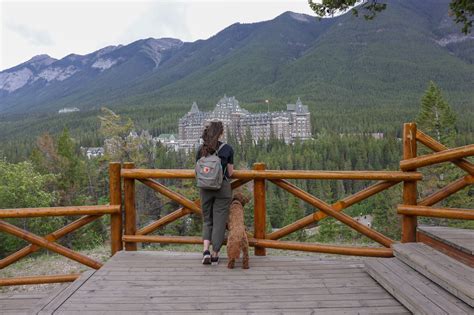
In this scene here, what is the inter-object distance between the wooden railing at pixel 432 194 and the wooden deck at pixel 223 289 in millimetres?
853

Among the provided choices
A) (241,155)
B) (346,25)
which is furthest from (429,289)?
(346,25)

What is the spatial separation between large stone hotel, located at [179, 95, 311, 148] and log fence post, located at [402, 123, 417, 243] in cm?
10185

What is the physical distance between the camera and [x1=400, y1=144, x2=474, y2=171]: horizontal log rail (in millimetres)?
4430

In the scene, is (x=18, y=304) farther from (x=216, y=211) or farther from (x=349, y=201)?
(x=349, y=201)

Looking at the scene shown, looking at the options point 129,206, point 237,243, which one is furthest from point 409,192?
point 129,206

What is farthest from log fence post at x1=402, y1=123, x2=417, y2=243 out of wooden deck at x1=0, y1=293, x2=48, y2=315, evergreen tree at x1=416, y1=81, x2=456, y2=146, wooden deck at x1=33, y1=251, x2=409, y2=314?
evergreen tree at x1=416, y1=81, x2=456, y2=146

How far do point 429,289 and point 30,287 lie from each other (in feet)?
22.6

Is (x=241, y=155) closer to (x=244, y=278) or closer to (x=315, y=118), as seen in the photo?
(x=315, y=118)

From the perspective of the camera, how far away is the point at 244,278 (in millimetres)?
4359

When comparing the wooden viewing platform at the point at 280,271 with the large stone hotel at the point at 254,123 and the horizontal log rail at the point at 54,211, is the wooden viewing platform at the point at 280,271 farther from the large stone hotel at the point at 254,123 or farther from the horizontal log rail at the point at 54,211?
the large stone hotel at the point at 254,123

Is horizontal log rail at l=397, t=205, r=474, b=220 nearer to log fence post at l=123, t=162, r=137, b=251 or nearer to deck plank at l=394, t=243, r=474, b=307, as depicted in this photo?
deck plank at l=394, t=243, r=474, b=307

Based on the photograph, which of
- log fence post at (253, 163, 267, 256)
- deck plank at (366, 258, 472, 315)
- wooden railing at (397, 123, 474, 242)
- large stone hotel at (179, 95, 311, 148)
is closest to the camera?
deck plank at (366, 258, 472, 315)

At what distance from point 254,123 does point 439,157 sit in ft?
384

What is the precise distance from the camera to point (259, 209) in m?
5.24
